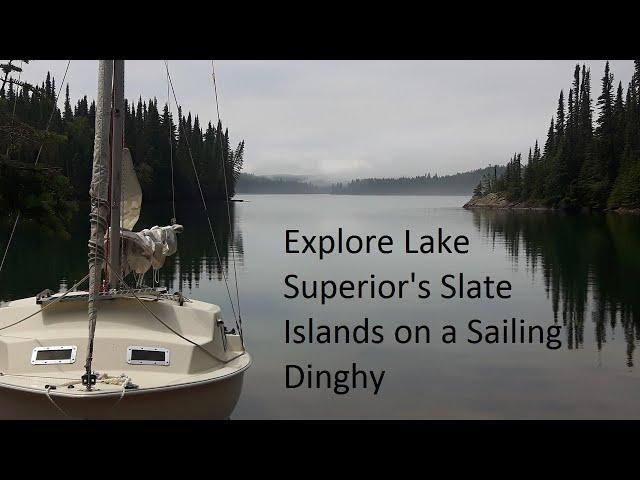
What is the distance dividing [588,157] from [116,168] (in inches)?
4082

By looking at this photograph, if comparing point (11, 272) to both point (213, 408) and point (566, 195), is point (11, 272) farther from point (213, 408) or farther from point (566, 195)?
point (566, 195)

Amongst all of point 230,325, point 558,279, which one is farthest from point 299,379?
point 558,279

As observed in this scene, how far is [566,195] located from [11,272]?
92.2 m

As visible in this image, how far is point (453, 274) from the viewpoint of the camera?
127 ft

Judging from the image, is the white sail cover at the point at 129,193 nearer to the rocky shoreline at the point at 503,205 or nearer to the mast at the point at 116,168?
the mast at the point at 116,168

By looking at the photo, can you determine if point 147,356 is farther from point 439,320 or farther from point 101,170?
point 439,320

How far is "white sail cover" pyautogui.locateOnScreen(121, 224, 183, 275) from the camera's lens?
14547mm

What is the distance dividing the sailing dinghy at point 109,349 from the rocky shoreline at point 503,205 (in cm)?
8977

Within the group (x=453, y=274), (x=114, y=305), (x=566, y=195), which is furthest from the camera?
(x=566, y=195)

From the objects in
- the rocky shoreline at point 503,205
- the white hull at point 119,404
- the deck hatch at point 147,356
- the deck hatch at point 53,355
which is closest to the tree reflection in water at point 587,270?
the white hull at point 119,404

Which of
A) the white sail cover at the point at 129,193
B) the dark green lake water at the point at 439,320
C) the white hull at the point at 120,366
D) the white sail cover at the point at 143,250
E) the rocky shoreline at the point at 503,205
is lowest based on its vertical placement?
the dark green lake water at the point at 439,320

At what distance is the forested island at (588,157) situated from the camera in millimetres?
98125

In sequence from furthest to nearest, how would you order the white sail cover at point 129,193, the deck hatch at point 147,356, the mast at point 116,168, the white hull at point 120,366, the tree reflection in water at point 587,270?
the tree reflection in water at point 587,270, the white sail cover at point 129,193, the mast at point 116,168, the deck hatch at point 147,356, the white hull at point 120,366

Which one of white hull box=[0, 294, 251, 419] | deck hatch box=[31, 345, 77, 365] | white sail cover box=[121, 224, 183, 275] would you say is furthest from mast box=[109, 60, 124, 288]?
deck hatch box=[31, 345, 77, 365]
